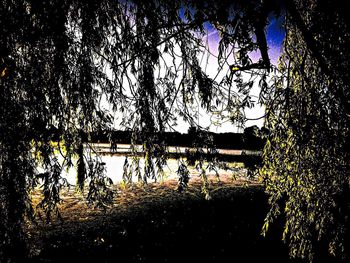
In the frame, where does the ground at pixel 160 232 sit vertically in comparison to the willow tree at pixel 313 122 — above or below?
below

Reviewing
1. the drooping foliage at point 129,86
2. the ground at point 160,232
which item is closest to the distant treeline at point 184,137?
the drooping foliage at point 129,86

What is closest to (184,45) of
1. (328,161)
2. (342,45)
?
(342,45)

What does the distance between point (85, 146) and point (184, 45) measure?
134 cm

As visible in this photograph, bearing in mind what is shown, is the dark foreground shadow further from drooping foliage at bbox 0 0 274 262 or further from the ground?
drooping foliage at bbox 0 0 274 262

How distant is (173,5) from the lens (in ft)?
7.99

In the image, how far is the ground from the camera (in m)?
5.05

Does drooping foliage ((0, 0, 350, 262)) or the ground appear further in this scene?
the ground

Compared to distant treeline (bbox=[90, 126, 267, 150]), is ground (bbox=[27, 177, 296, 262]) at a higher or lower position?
lower

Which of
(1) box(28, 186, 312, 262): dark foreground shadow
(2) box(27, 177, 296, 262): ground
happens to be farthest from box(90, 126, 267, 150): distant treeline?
(1) box(28, 186, 312, 262): dark foreground shadow

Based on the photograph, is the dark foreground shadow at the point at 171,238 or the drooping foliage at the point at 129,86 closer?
the drooping foliage at the point at 129,86

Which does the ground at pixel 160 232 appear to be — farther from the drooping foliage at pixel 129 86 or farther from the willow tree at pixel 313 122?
the drooping foliage at pixel 129 86

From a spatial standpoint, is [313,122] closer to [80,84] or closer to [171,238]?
[80,84]

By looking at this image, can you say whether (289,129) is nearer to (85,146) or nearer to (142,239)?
(85,146)

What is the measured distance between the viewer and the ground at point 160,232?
5.05 metres
